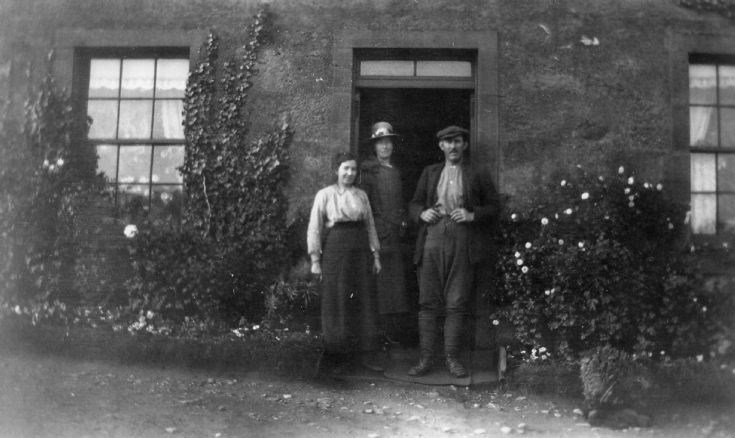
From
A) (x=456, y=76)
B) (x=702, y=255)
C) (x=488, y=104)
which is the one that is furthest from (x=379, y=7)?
(x=702, y=255)

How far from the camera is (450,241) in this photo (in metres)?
6.25

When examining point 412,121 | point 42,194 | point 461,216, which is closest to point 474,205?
point 461,216

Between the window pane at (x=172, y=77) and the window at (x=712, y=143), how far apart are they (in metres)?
5.33

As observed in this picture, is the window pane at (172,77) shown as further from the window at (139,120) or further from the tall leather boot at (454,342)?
the tall leather boot at (454,342)

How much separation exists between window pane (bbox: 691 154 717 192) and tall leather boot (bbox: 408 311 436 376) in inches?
124

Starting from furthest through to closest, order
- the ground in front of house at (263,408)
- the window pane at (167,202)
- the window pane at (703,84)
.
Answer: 1. the window pane at (167,202)
2. the window pane at (703,84)
3. the ground in front of house at (263,408)

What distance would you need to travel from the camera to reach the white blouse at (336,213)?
20.3 ft

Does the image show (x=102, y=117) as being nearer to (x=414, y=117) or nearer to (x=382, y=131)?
(x=382, y=131)

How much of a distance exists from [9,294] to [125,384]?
6.84 ft

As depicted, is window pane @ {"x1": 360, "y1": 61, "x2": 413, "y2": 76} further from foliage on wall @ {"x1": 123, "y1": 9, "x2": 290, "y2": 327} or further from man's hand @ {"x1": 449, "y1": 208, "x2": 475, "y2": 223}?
man's hand @ {"x1": 449, "y1": 208, "x2": 475, "y2": 223}

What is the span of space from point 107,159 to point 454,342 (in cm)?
422

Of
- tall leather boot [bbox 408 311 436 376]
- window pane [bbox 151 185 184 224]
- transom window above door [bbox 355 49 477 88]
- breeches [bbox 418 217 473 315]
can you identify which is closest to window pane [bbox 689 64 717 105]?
transom window above door [bbox 355 49 477 88]

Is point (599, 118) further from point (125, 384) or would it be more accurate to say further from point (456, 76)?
point (125, 384)

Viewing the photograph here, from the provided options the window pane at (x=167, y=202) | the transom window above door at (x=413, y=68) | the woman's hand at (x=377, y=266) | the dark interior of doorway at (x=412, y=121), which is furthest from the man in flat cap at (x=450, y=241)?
the window pane at (x=167, y=202)
